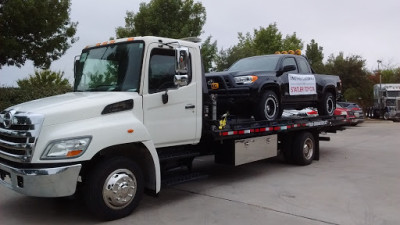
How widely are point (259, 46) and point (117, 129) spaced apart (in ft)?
88.9

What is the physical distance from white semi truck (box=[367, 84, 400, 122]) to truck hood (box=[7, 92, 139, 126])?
29.4 metres

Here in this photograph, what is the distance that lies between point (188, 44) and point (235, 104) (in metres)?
2.06

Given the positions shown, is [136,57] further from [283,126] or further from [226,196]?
[283,126]

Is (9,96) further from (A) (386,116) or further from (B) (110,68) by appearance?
(A) (386,116)

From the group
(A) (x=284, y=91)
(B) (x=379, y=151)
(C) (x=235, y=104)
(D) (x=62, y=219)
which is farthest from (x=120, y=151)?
(B) (x=379, y=151)

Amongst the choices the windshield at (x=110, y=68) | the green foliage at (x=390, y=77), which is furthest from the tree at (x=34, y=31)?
the green foliage at (x=390, y=77)

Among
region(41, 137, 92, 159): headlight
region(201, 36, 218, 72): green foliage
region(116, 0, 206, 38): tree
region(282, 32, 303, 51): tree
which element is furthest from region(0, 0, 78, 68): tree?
region(282, 32, 303, 51): tree

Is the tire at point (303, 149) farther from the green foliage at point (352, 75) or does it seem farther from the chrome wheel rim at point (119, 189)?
the green foliage at point (352, 75)

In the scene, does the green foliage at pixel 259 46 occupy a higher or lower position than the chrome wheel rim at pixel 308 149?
higher

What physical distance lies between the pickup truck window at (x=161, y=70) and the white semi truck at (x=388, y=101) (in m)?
28.4

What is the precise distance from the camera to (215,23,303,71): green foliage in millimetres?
25906

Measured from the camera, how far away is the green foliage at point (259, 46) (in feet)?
85.0

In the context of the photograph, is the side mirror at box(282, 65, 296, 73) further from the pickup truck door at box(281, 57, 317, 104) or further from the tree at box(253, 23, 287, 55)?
the tree at box(253, 23, 287, 55)

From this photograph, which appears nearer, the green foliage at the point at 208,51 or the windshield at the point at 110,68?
the windshield at the point at 110,68
